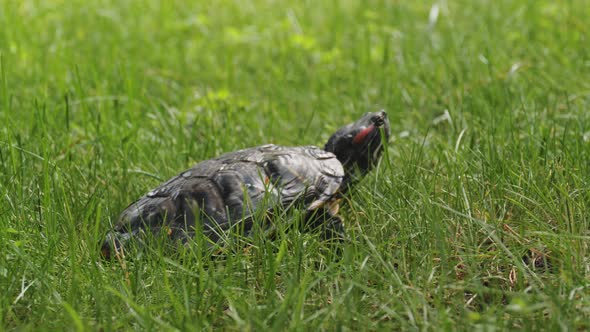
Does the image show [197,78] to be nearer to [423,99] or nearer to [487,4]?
[423,99]

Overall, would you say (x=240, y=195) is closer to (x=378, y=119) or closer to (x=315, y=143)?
(x=378, y=119)

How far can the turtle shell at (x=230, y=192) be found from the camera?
277 centimetres

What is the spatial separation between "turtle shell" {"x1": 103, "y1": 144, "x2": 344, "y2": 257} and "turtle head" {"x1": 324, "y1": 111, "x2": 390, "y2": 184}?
0.93 ft

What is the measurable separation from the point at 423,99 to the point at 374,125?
1.35 metres

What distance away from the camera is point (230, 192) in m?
2.88

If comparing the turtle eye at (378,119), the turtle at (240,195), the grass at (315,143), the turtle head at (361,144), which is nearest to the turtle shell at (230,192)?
the turtle at (240,195)

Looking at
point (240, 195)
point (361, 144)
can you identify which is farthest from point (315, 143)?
point (240, 195)

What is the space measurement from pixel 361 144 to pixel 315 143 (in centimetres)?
71

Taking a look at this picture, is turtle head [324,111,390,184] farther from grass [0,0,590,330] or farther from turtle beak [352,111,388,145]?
grass [0,0,590,330]

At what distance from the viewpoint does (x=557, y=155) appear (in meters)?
3.13

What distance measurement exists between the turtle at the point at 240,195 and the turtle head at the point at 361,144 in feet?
0.41

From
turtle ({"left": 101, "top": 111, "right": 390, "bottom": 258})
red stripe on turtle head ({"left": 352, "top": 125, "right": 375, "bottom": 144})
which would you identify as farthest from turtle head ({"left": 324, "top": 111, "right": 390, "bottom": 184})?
turtle ({"left": 101, "top": 111, "right": 390, "bottom": 258})

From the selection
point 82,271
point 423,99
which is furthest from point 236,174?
point 423,99

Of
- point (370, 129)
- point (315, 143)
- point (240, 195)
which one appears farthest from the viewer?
point (315, 143)
